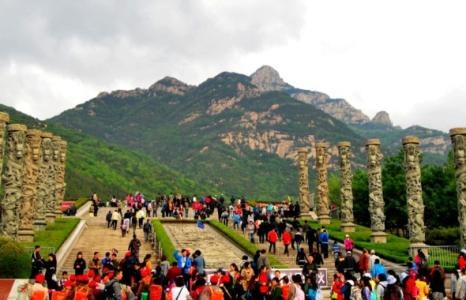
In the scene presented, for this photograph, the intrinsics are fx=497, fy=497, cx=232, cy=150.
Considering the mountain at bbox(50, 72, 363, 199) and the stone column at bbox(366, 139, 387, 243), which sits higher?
the mountain at bbox(50, 72, 363, 199)

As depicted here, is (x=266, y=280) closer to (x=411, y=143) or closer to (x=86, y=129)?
(x=411, y=143)

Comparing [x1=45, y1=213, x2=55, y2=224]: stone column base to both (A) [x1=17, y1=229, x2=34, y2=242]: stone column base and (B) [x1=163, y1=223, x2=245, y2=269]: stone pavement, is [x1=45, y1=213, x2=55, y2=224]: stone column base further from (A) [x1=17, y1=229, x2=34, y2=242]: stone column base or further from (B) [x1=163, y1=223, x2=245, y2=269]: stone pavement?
(B) [x1=163, y1=223, x2=245, y2=269]: stone pavement

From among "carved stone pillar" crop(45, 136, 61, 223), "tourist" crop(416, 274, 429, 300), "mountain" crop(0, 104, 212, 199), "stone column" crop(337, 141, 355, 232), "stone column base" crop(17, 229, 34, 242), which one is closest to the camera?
"tourist" crop(416, 274, 429, 300)

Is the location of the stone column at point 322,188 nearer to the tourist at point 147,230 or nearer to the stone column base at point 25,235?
the tourist at point 147,230

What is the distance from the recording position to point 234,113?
5517 inches

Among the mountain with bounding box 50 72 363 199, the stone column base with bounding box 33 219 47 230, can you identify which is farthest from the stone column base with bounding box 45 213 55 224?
the mountain with bounding box 50 72 363 199

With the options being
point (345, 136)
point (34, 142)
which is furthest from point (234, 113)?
point (34, 142)

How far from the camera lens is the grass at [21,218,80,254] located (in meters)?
23.3

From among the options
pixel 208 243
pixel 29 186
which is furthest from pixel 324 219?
pixel 29 186

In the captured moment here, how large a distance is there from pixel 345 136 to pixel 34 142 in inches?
4088

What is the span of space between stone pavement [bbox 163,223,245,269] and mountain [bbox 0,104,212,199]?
98.3ft

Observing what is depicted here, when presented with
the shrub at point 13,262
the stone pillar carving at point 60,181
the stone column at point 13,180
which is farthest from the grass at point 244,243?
the stone pillar carving at point 60,181

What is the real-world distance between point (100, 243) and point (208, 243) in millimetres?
5707

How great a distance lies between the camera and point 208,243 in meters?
27.1
